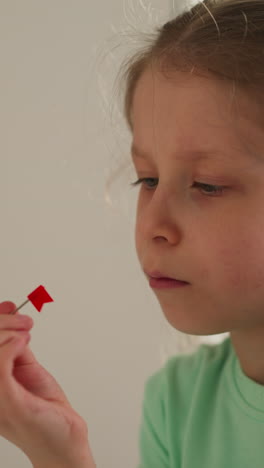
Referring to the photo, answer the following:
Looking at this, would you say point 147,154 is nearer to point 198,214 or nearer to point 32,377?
point 198,214

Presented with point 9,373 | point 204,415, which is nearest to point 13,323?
point 9,373

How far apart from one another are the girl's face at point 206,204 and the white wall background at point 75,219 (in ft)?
1.40

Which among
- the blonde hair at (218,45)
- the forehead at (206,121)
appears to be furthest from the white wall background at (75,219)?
the forehead at (206,121)

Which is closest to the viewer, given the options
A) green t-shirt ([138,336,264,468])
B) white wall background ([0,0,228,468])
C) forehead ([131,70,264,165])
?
forehead ([131,70,264,165])

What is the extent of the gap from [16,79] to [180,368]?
1.82 feet

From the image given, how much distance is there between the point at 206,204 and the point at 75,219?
581mm

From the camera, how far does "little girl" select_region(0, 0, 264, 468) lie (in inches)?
25.2

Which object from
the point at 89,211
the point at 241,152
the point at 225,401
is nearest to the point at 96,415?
the point at 89,211

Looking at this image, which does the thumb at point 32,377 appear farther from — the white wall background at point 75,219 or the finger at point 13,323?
the white wall background at point 75,219

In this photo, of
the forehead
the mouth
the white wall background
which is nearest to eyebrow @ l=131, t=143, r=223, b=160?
the forehead

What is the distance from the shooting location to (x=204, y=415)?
0.81m

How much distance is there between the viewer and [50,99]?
117cm

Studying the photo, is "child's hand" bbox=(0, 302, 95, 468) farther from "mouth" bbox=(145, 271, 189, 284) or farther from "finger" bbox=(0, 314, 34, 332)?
"mouth" bbox=(145, 271, 189, 284)

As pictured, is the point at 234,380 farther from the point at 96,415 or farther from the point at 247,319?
the point at 96,415
